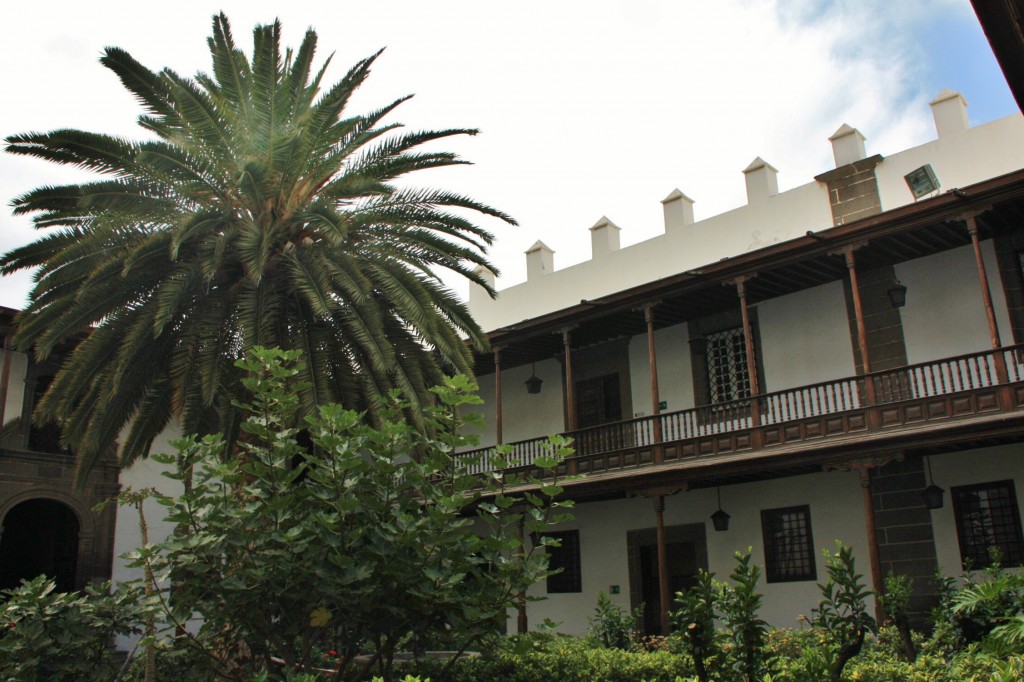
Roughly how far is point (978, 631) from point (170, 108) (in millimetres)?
12399

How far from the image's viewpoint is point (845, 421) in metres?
14.4

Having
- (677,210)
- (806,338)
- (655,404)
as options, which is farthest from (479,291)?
(806,338)

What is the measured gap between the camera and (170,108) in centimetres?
1219

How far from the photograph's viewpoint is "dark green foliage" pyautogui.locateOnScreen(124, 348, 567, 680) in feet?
21.6

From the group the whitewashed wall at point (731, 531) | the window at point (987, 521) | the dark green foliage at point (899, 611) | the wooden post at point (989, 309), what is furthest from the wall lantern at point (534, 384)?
the dark green foliage at point (899, 611)

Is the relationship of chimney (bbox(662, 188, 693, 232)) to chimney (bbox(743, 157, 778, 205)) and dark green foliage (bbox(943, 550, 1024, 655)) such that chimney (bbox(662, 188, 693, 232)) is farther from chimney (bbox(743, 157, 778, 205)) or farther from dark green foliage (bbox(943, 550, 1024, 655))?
dark green foliage (bbox(943, 550, 1024, 655))

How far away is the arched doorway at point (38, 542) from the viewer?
65.8 ft

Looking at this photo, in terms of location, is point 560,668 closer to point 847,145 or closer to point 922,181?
point 922,181

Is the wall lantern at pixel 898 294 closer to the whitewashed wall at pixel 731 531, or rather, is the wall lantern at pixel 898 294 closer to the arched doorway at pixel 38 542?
the whitewashed wall at pixel 731 531

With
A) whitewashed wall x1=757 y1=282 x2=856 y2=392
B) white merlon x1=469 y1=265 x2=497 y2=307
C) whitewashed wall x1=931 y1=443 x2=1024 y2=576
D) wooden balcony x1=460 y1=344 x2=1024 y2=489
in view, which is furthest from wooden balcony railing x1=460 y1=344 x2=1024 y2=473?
white merlon x1=469 y1=265 x2=497 y2=307

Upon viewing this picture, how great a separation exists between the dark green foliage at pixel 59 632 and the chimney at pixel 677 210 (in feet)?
47.2

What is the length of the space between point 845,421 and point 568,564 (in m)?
7.82

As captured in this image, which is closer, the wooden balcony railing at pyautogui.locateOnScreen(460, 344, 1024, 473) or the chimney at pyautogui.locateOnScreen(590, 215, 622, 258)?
the wooden balcony railing at pyautogui.locateOnScreen(460, 344, 1024, 473)

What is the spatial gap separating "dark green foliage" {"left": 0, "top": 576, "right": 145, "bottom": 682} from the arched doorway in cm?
1066
